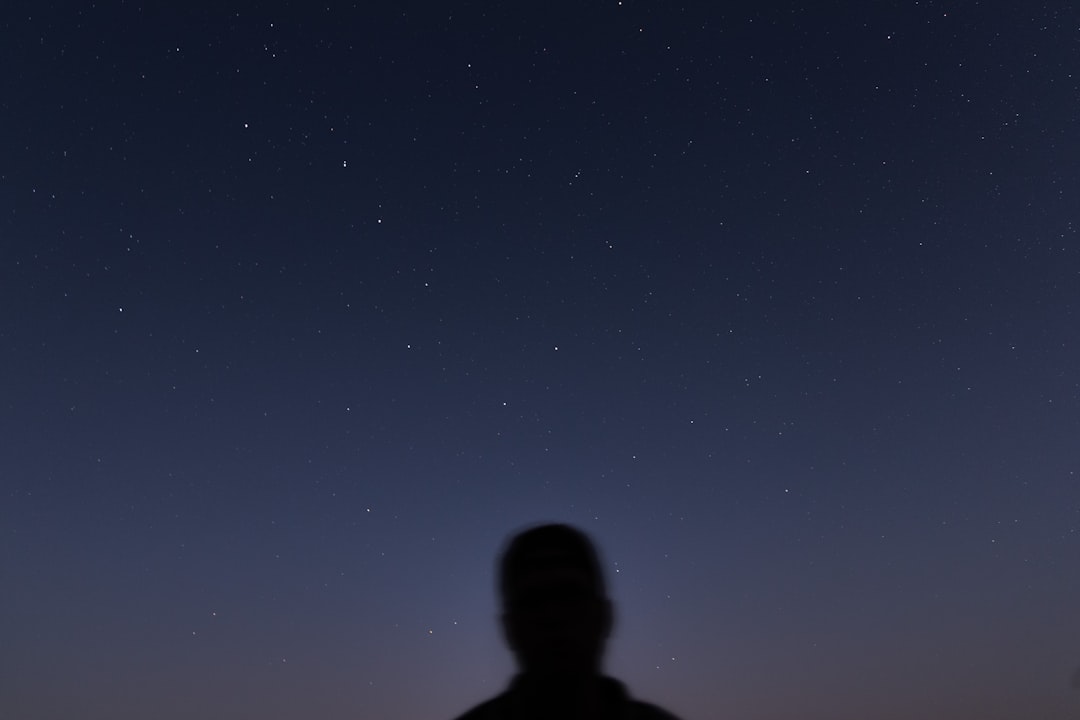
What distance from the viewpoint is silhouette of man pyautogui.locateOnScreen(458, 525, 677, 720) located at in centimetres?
115

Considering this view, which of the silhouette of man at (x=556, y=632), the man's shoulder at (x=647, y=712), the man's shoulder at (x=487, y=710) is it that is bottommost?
the man's shoulder at (x=647, y=712)

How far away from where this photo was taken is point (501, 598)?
47.8 inches

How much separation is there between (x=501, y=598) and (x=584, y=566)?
5.4 inches

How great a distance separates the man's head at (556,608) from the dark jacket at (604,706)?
0.05 meters

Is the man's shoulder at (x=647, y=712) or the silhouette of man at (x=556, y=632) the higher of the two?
the silhouette of man at (x=556, y=632)

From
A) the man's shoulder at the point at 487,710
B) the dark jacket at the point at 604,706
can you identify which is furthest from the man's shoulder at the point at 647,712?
the man's shoulder at the point at 487,710

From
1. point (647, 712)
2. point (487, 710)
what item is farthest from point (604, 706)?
point (487, 710)

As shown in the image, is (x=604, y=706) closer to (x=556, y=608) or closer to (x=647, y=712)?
(x=647, y=712)

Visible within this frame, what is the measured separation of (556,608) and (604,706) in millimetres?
179

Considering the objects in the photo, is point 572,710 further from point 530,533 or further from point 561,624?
point 530,533

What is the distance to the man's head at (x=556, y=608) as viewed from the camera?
1.15 meters

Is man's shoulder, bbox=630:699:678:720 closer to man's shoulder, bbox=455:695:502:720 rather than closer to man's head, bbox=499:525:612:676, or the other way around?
man's head, bbox=499:525:612:676

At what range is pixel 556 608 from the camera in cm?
115

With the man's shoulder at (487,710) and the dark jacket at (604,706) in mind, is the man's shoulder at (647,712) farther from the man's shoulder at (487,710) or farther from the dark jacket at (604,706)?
the man's shoulder at (487,710)
